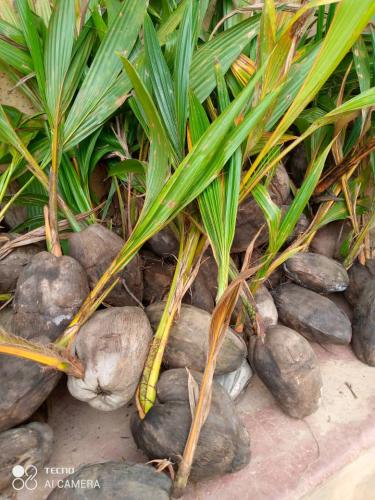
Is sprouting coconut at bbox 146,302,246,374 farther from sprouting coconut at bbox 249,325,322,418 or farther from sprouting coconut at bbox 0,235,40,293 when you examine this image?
sprouting coconut at bbox 0,235,40,293

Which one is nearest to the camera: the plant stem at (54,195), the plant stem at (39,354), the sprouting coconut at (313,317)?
the plant stem at (39,354)

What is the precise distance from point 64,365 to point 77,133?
0.43 metres

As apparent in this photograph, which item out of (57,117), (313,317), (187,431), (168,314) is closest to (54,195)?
(57,117)

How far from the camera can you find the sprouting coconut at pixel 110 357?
630 mm

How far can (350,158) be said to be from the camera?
3.11 feet

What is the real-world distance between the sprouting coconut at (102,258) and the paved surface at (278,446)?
21 centimetres

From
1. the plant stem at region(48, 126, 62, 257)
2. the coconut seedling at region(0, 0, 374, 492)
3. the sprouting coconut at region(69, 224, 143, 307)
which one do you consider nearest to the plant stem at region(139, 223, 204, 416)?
the coconut seedling at region(0, 0, 374, 492)

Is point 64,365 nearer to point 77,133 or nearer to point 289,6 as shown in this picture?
point 77,133

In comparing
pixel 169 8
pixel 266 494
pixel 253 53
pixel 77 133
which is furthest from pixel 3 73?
pixel 266 494

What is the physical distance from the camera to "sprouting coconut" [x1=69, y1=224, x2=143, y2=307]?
2.47ft

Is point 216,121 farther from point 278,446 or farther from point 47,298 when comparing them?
point 278,446

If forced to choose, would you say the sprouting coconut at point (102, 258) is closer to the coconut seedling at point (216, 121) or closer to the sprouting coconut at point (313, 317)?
the coconut seedling at point (216, 121)

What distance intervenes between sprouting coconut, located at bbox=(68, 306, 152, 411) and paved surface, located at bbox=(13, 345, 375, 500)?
11 cm

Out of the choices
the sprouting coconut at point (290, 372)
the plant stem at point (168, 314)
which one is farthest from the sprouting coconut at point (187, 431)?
the sprouting coconut at point (290, 372)
